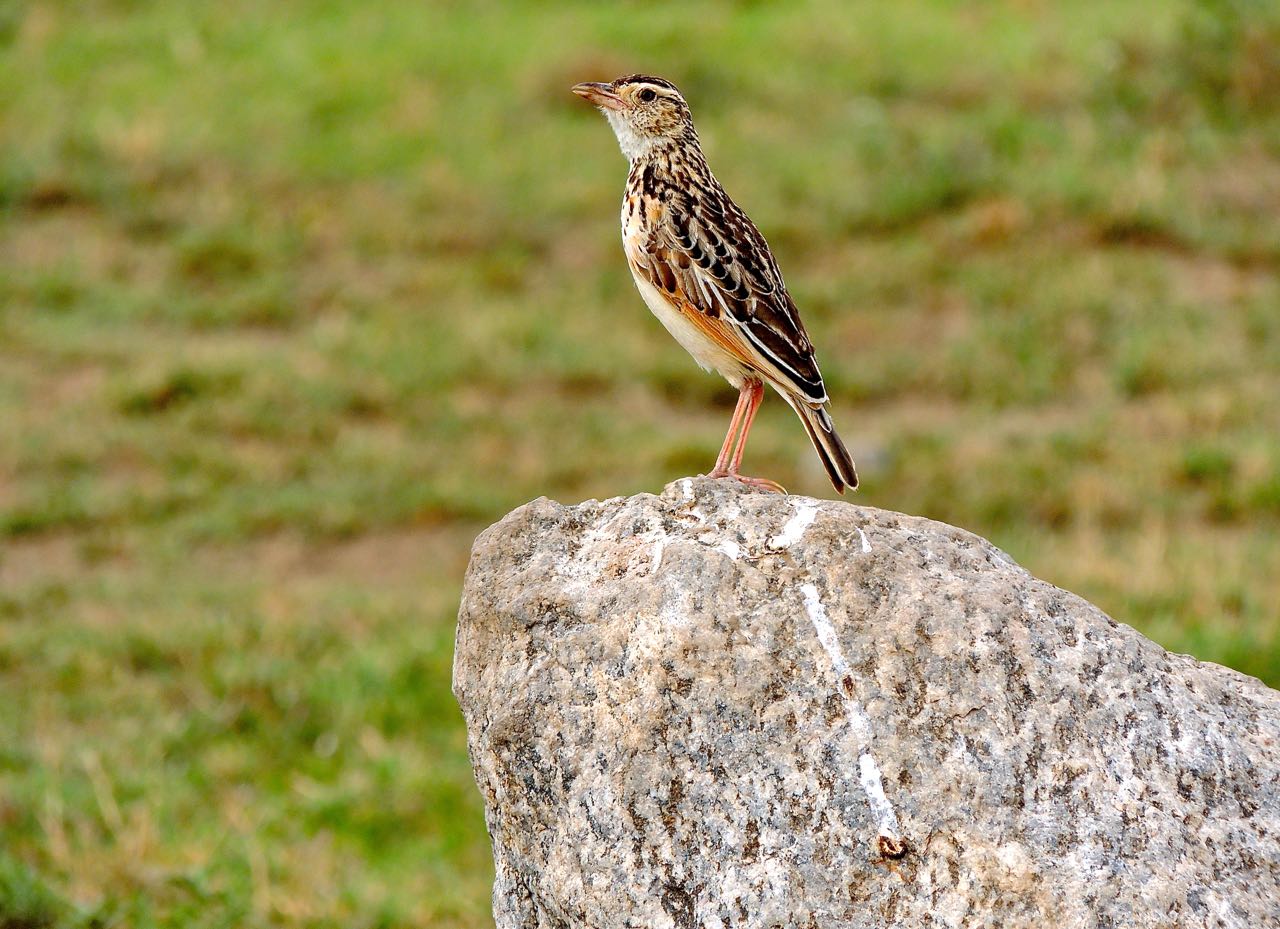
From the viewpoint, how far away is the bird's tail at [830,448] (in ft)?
15.4

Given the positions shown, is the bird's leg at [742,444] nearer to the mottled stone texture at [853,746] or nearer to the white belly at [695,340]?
the white belly at [695,340]

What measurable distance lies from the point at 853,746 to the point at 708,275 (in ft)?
6.68

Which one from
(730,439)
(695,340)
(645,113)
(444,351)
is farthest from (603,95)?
(444,351)

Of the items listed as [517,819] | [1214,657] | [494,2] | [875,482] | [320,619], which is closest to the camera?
[517,819]

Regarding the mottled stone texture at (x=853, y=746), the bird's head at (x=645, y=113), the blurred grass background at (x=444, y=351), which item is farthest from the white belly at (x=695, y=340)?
the blurred grass background at (x=444, y=351)

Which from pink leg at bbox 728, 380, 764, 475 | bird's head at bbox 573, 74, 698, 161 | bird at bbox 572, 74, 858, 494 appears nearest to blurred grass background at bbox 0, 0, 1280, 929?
pink leg at bbox 728, 380, 764, 475

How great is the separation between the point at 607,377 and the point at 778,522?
10.1 m

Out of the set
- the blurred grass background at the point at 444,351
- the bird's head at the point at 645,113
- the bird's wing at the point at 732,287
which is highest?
the bird's head at the point at 645,113

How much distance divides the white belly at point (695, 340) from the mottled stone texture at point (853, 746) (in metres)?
1.29

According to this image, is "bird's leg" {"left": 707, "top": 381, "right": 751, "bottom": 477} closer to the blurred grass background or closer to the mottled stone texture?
the mottled stone texture

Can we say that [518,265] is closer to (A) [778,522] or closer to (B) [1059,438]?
(B) [1059,438]

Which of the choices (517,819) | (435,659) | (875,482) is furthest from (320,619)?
(517,819)

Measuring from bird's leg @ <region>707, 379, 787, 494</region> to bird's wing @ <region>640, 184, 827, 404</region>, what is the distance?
160 mm

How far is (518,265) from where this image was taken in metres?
15.5
